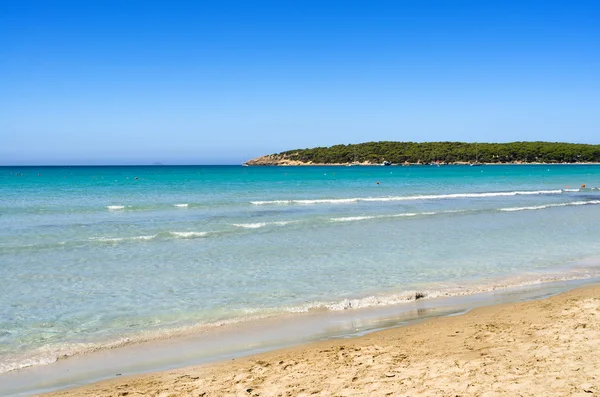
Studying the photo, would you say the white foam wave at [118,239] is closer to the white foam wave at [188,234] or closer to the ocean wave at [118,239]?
the ocean wave at [118,239]

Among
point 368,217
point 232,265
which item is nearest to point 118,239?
point 232,265

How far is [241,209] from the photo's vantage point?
1222 inches

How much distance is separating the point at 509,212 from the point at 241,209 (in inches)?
593

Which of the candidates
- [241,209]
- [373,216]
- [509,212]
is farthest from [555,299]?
[241,209]

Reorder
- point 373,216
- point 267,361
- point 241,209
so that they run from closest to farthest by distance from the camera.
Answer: point 267,361
point 373,216
point 241,209

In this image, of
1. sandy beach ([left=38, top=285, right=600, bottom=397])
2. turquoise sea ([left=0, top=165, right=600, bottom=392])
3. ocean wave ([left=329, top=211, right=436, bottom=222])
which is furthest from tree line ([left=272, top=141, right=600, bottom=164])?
sandy beach ([left=38, top=285, right=600, bottom=397])

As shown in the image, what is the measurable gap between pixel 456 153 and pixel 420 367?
590 ft

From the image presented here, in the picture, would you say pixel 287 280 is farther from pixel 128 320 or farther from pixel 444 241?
pixel 444 241

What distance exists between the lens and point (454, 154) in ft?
583

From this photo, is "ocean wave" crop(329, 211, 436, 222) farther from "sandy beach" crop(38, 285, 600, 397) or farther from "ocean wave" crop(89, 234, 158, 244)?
"sandy beach" crop(38, 285, 600, 397)

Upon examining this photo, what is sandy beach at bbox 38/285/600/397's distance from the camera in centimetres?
568

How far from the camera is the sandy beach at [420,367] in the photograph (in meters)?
5.68

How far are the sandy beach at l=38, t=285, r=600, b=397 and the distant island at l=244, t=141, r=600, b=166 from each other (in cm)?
16676

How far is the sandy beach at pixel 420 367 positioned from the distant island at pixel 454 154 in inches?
6565
